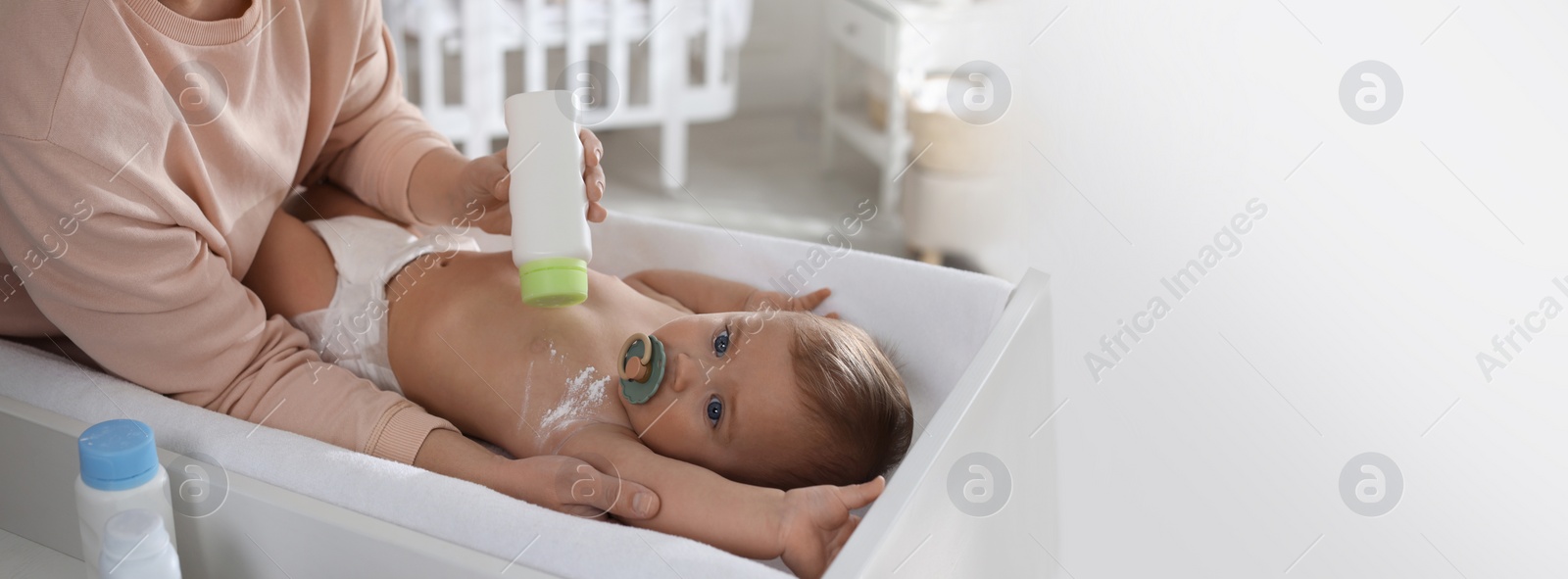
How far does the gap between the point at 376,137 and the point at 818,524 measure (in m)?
0.70

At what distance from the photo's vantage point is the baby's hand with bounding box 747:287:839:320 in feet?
3.54

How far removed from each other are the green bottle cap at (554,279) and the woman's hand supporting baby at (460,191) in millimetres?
151

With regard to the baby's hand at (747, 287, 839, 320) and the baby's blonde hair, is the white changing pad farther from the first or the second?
the baby's blonde hair

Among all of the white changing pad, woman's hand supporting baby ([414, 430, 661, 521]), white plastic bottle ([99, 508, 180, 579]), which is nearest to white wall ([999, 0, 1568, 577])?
the white changing pad

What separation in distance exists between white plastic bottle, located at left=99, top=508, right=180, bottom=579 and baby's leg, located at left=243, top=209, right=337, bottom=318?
1.33 feet

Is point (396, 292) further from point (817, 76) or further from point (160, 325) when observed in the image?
point (817, 76)

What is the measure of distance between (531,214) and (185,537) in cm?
34

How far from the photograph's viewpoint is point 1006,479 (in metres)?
0.94

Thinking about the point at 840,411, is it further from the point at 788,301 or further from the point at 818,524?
the point at 788,301

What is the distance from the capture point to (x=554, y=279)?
2.87 feet

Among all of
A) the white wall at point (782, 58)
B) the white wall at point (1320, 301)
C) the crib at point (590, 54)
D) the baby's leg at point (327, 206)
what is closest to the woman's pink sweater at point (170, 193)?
the baby's leg at point (327, 206)

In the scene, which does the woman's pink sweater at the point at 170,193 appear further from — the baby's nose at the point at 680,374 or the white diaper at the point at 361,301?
the baby's nose at the point at 680,374

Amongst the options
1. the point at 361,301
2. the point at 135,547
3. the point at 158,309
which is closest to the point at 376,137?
the point at 361,301

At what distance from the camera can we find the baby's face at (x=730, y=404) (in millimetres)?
863
